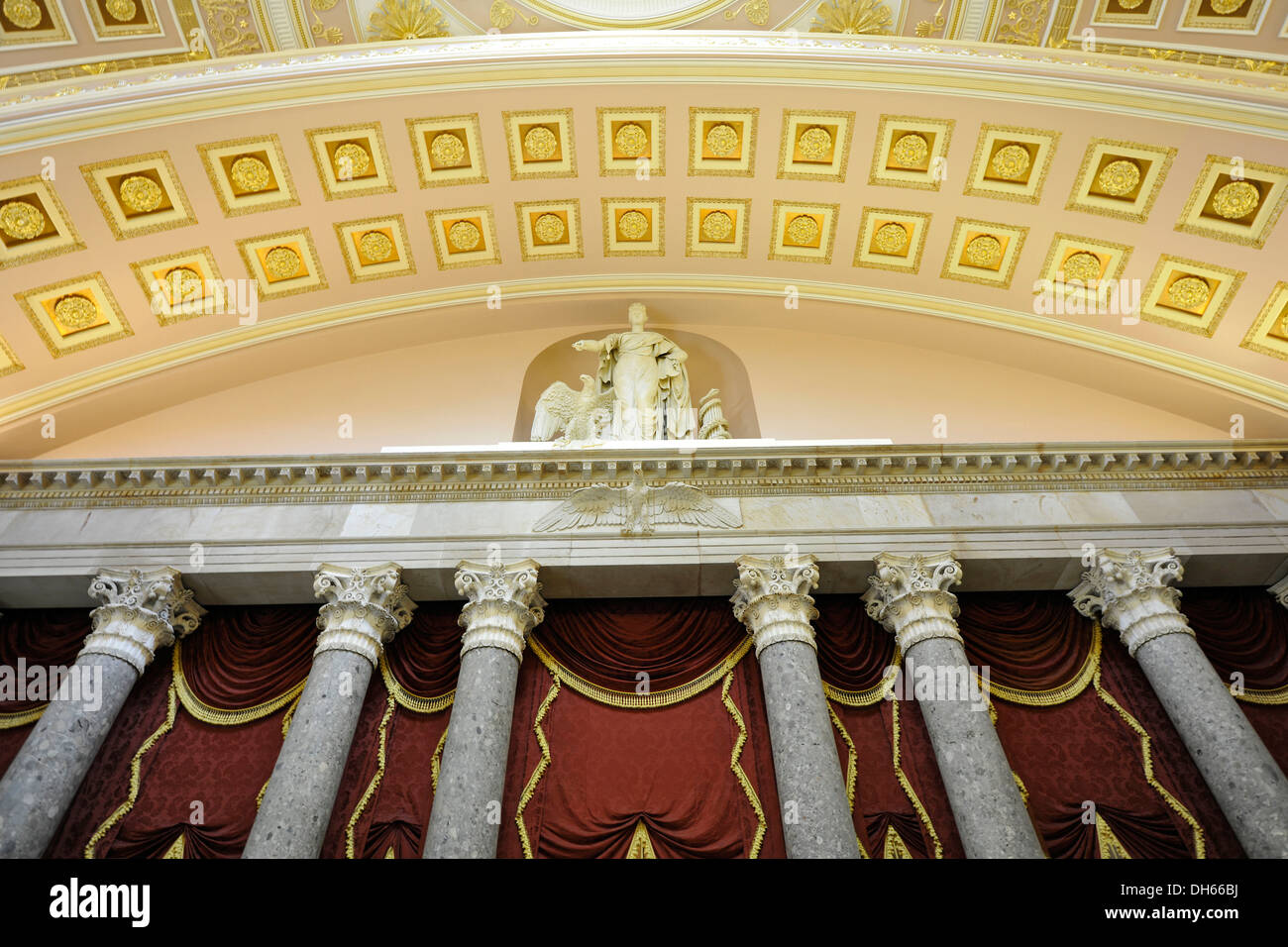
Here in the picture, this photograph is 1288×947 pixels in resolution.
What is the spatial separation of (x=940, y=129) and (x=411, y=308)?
679cm

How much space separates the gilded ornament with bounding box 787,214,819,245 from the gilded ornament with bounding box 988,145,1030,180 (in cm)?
215

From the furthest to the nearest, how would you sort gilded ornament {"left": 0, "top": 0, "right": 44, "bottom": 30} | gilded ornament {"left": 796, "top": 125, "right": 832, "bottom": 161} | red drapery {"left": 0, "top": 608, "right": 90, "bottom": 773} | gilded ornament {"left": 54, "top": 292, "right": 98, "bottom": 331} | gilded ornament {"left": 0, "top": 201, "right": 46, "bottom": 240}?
gilded ornament {"left": 796, "top": 125, "right": 832, "bottom": 161}
gilded ornament {"left": 54, "top": 292, "right": 98, "bottom": 331}
gilded ornament {"left": 0, "top": 201, "right": 46, "bottom": 240}
gilded ornament {"left": 0, "top": 0, "right": 44, "bottom": 30}
red drapery {"left": 0, "top": 608, "right": 90, "bottom": 773}

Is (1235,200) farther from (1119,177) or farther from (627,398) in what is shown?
(627,398)

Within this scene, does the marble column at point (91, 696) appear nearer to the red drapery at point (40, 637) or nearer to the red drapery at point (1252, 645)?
the red drapery at point (40, 637)

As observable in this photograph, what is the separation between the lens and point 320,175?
33.2 feet

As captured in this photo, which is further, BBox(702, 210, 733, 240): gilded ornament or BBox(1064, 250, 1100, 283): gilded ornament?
BBox(702, 210, 733, 240): gilded ornament

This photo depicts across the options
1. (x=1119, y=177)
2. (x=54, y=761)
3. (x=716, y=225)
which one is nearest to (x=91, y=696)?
(x=54, y=761)

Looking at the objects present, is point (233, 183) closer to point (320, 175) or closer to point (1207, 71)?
point (320, 175)

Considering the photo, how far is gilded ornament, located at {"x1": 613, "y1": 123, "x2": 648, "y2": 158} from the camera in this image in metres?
10.3

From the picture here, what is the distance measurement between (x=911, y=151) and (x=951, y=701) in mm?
6392

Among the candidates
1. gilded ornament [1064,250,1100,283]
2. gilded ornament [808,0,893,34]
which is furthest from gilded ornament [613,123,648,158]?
gilded ornament [1064,250,1100,283]

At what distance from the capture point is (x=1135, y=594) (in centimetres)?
768

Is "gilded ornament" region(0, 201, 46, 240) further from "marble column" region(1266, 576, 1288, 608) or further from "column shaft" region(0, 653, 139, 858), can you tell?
"marble column" region(1266, 576, 1288, 608)

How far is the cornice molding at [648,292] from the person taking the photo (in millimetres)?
9836
